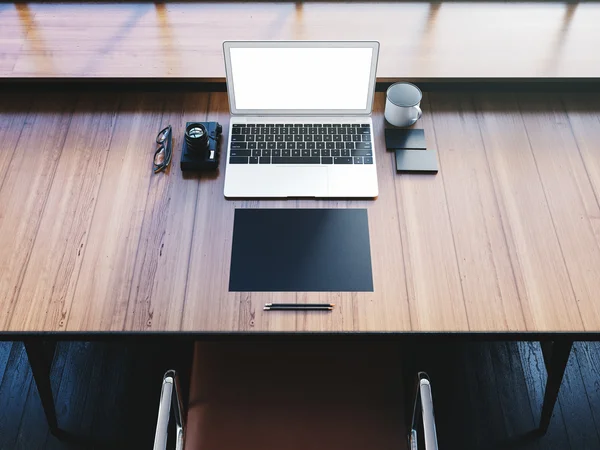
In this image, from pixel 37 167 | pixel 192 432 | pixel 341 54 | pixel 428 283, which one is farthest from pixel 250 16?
pixel 192 432

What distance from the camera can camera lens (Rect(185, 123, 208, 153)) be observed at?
1.47m

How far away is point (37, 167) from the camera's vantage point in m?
1.51

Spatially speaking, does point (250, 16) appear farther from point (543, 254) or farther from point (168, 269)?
point (543, 254)

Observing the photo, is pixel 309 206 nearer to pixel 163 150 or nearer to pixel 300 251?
pixel 300 251

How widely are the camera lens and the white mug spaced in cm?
49

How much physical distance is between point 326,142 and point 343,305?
1.52ft

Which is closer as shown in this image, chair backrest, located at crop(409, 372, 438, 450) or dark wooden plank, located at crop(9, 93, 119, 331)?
chair backrest, located at crop(409, 372, 438, 450)

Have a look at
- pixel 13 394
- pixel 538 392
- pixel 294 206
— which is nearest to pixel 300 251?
pixel 294 206

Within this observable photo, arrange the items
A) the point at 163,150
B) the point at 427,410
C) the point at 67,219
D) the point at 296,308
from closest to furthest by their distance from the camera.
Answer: the point at 427,410, the point at 296,308, the point at 67,219, the point at 163,150

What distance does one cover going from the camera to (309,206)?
4.74 ft

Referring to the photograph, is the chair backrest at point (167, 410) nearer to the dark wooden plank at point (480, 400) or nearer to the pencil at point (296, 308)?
the pencil at point (296, 308)

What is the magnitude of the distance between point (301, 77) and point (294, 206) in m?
0.33

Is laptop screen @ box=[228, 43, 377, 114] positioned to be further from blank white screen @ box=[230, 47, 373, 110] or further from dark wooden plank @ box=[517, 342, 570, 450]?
dark wooden plank @ box=[517, 342, 570, 450]

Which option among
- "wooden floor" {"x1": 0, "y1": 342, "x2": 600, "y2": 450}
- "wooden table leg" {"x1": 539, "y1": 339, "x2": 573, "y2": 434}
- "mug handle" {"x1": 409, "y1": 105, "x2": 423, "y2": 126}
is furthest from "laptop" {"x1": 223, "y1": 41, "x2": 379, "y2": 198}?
"wooden floor" {"x1": 0, "y1": 342, "x2": 600, "y2": 450}
